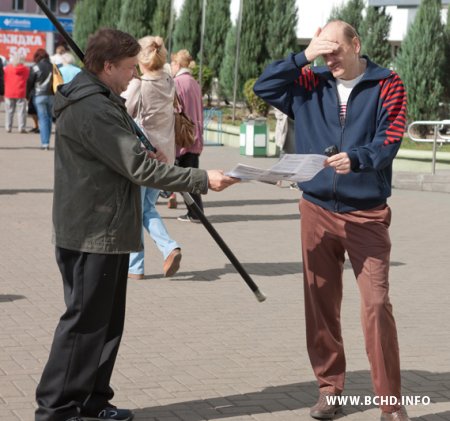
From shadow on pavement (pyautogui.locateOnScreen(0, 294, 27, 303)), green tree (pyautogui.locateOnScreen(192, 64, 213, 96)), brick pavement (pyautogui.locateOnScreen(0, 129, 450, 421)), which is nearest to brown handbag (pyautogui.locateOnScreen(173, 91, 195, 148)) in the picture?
brick pavement (pyautogui.locateOnScreen(0, 129, 450, 421))

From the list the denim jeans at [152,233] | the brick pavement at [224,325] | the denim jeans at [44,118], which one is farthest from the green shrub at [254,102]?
the denim jeans at [152,233]

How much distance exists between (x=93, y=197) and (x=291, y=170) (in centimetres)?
85

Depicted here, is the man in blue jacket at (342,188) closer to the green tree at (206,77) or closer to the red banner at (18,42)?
the green tree at (206,77)

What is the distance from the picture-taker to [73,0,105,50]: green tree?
43.4 metres

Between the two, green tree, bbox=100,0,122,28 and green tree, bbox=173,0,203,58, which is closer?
green tree, bbox=173,0,203,58

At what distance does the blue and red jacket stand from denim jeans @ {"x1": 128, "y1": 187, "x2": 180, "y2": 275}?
11.1 feet

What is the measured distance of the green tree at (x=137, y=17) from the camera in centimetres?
3847

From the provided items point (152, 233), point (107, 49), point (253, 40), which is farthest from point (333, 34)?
point (253, 40)

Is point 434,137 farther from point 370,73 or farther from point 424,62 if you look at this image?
point 370,73

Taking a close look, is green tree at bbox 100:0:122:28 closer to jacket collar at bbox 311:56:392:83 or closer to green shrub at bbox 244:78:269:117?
green shrub at bbox 244:78:269:117

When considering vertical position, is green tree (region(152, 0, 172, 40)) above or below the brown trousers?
above

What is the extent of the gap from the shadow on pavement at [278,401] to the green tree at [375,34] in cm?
1807

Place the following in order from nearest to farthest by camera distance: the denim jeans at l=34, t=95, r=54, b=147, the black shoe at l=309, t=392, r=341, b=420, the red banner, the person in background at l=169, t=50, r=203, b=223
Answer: the black shoe at l=309, t=392, r=341, b=420 → the person in background at l=169, t=50, r=203, b=223 → the denim jeans at l=34, t=95, r=54, b=147 → the red banner

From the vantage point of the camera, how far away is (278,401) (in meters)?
5.72
